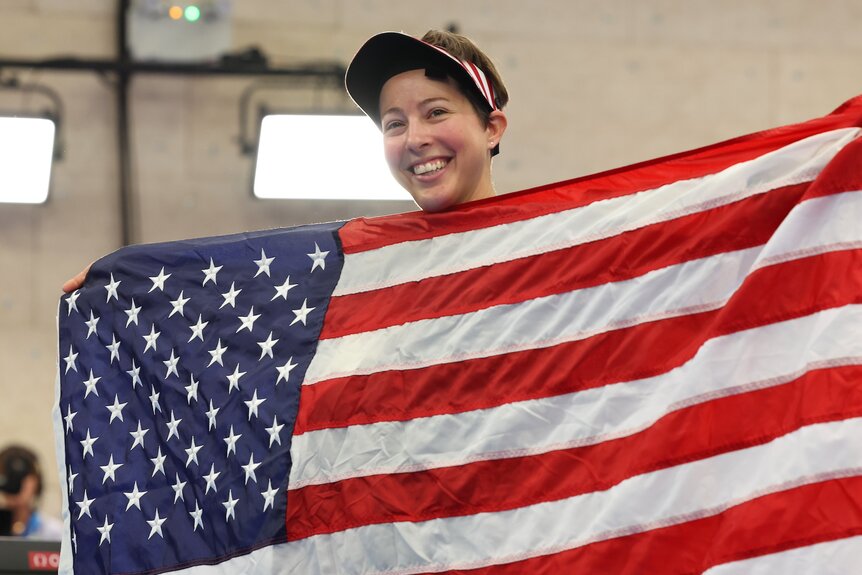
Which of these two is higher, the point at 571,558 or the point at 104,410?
the point at 104,410

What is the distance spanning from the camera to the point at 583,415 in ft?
7.98

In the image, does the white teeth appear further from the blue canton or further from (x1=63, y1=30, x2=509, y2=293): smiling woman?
the blue canton

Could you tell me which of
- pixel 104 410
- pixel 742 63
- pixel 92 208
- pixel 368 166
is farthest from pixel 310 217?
pixel 104 410

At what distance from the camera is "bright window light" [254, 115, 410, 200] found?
22.5 feet

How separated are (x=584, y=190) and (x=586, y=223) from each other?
0.10m

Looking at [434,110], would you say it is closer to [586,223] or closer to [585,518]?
[586,223]

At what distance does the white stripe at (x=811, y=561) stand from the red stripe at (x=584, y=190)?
0.75 metres

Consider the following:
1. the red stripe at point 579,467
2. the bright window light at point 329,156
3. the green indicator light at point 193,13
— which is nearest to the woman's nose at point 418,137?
the red stripe at point 579,467

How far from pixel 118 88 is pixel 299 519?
5062 mm

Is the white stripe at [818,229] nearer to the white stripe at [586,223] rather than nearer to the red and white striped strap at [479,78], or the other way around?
the white stripe at [586,223]

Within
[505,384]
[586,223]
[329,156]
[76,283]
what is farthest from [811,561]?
[329,156]

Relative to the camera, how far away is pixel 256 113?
7305mm

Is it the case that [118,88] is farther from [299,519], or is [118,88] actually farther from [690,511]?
[690,511]

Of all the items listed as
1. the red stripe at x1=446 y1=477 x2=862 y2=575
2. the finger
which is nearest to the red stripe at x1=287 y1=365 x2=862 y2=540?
the red stripe at x1=446 y1=477 x2=862 y2=575
